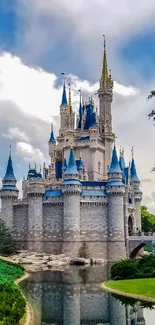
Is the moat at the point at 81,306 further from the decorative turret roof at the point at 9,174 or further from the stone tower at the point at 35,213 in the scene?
the decorative turret roof at the point at 9,174

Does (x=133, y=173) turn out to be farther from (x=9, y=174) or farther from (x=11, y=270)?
(x=11, y=270)

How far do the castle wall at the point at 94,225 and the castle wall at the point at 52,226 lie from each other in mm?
2719

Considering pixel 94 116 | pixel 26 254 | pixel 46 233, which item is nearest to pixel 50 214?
pixel 46 233

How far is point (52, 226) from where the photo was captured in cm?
5591

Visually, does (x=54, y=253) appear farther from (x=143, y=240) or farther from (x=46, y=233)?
(x=143, y=240)

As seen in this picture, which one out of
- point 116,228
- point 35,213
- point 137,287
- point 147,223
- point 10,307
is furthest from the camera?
point 147,223

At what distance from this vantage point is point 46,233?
56000mm

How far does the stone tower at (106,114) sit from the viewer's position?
A: 218 feet

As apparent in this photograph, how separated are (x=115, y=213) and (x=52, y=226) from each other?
792 centimetres

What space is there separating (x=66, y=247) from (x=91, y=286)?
2496cm

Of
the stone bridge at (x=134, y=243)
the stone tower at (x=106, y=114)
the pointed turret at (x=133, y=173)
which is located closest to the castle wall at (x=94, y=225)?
the stone bridge at (x=134, y=243)

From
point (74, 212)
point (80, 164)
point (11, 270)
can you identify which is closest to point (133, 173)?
point (80, 164)

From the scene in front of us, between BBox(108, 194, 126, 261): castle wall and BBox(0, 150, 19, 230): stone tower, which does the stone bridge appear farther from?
BBox(0, 150, 19, 230): stone tower

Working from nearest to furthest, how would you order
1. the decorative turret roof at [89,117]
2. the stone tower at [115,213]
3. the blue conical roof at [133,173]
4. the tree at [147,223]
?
the stone tower at [115,213] < the blue conical roof at [133,173] < the decorative turret roof at [89,117] < the tree at [147,223]
